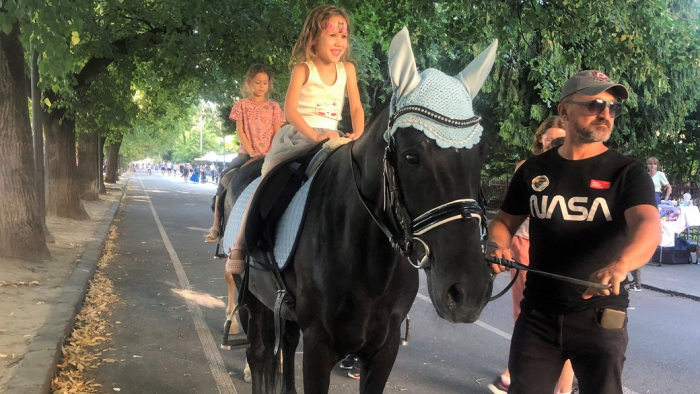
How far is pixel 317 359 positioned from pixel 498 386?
8.87 feet

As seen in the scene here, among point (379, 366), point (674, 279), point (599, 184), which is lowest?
point (674, 279)

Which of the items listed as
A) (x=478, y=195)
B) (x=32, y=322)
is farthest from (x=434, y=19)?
(x=478, y=195)

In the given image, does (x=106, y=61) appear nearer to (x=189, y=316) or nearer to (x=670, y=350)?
(x=189, y=316)

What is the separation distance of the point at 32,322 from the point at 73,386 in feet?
6.18

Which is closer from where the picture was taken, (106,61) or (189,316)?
(189,316)

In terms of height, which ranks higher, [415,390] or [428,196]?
[428,196]

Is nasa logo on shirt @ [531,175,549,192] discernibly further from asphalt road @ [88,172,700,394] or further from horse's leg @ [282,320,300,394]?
horse's leg @ [282,320,300,394]

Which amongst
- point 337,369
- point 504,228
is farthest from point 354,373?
point 504,228

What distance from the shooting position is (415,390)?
15.6 ft

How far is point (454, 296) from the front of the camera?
178cm

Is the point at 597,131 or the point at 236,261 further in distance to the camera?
the point at 236,261

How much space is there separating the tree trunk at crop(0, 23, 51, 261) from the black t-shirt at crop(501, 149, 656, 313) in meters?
9.08

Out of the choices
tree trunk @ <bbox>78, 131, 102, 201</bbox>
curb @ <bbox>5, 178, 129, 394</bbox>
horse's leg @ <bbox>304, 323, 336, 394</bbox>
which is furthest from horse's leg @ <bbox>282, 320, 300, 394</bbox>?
tree trunk @ <bbox>78, 131, 102, 201</bbox>

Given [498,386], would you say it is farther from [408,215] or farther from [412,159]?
[412,159]
